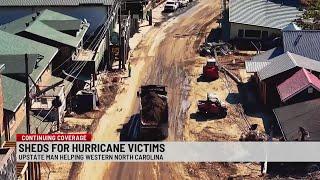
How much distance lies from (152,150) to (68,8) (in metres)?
27.0

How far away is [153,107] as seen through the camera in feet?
154

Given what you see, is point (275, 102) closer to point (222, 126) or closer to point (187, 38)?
point (222, 126)

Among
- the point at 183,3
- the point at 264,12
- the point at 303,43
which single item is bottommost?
the point at 183,3

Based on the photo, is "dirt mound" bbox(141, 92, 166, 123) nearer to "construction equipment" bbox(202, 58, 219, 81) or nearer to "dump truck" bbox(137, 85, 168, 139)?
"dump truck" bbox(137, 85, 168, 139)

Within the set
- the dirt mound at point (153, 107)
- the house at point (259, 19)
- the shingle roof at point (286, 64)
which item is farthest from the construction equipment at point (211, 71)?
the dirt mound at point (153, 107)

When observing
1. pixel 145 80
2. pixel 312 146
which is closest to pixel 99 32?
pixel 145 80

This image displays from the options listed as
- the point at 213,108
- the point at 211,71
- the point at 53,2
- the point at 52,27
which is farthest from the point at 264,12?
the point at 52,27

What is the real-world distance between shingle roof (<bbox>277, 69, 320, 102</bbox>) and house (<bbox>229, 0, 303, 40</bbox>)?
20217mm

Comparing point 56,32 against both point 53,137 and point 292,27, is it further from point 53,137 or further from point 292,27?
point 292,27

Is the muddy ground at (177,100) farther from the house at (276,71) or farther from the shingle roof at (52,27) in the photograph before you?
the shingle roof at (52,27)

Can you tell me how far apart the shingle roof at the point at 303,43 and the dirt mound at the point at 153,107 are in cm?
1715

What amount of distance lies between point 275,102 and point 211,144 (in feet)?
31.3

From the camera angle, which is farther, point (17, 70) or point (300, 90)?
point (300, 90)

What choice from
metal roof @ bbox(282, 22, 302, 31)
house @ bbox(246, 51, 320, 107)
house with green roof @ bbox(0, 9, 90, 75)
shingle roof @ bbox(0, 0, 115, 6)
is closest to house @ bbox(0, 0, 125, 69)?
shingle roof @ bbox(0, 0, 115, 6)
